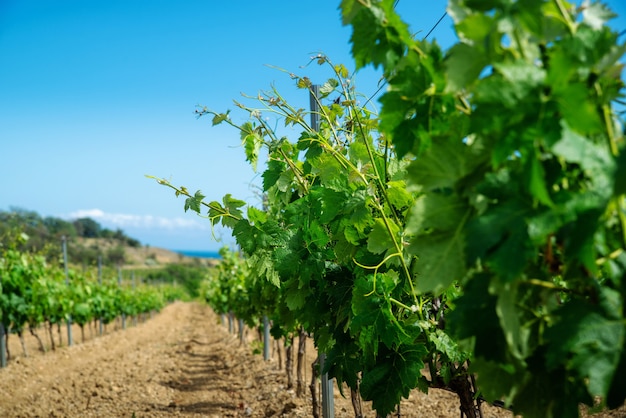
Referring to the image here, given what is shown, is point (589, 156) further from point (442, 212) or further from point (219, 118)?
point (219, 118)

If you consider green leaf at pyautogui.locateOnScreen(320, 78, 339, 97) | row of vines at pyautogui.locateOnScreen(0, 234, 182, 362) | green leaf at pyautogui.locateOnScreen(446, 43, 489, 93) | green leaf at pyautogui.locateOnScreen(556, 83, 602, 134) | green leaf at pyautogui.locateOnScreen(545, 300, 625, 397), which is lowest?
row of vines at pyautogui.locateOnScreen(0, 234, 182, 362)

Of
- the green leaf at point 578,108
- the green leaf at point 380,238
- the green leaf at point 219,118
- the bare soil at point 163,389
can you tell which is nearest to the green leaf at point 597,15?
the green leaf at point 578,108

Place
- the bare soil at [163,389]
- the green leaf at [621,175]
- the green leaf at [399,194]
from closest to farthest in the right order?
the green leaf at [621,175] → the green leaf at [399,194] → the bare soil at [163,389]

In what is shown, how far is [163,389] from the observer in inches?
356

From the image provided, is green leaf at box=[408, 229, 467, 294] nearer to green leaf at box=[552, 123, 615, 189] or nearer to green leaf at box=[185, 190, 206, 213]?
green leaf at box=[552, 123, 615, 189]

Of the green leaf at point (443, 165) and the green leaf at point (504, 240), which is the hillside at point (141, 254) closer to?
the green leaf at point (443, 165)

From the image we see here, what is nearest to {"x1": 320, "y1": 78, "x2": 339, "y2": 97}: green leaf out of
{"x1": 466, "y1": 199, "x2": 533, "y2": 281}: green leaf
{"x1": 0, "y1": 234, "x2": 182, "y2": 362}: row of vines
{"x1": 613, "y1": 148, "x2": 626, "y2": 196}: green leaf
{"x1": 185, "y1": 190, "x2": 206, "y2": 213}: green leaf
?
{"x1": 185, "y1": 190, "x2": 206, "y2": 213}: green leaf

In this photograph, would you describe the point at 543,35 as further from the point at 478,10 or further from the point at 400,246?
the point at 400,246

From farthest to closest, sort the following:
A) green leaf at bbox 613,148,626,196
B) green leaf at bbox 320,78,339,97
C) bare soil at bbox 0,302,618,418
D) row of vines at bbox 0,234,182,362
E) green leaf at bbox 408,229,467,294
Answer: row of vines at bbox 0,234,182,362
bare soil at bbox 0,302,618,418
green leaf at bbox 320,78,339,97
green leaf at bbox 408,229,467,294
green leaf at bbox 613,148,626,196

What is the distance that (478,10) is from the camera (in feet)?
3.67

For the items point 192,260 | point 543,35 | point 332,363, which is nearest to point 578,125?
point 543,35

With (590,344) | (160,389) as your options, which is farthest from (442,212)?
(160,389)

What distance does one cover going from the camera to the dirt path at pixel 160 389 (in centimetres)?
684

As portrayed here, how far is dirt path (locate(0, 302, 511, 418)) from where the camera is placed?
22.4 feet
